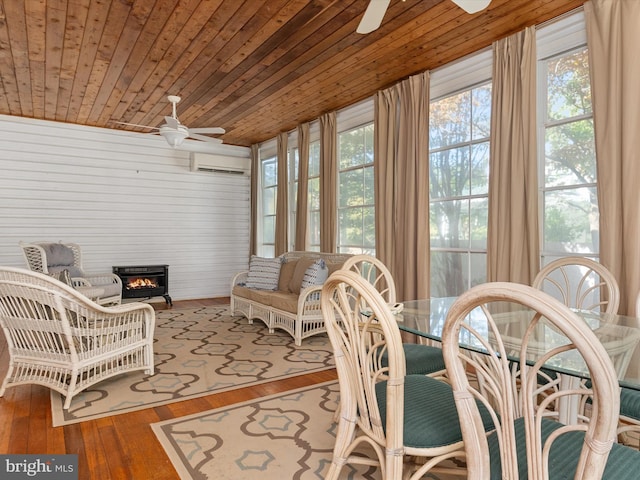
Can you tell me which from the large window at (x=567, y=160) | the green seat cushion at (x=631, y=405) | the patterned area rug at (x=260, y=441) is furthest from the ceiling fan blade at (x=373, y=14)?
the patterned area rug at (x=260, y=441)

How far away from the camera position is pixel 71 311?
2621 millimetres

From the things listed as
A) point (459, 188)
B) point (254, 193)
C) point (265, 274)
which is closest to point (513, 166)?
point (459, 188)

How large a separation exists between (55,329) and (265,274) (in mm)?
2618

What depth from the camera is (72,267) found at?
211 inches

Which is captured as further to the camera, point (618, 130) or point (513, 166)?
point (513, 166)

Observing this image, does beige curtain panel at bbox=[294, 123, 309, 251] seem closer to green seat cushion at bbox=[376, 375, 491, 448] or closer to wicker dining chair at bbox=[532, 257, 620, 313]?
wicker dining chair at bbox=[532, 257, 620, 313]

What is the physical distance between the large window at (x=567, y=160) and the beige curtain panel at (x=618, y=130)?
26cm

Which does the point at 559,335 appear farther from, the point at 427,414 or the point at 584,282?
the point at 584,282

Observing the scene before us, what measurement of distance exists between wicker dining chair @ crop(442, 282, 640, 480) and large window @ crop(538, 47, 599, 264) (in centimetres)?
216

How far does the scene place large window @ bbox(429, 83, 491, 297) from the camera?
3.71 metres

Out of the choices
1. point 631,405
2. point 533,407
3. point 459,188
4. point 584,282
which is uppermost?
point 459,188

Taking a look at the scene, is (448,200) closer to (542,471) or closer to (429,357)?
(429,357)

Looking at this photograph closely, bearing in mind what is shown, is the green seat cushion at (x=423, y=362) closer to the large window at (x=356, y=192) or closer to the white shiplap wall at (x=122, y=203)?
the large window at (x=356, y=192)

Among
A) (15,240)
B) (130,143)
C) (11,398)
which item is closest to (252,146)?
(130,143)
